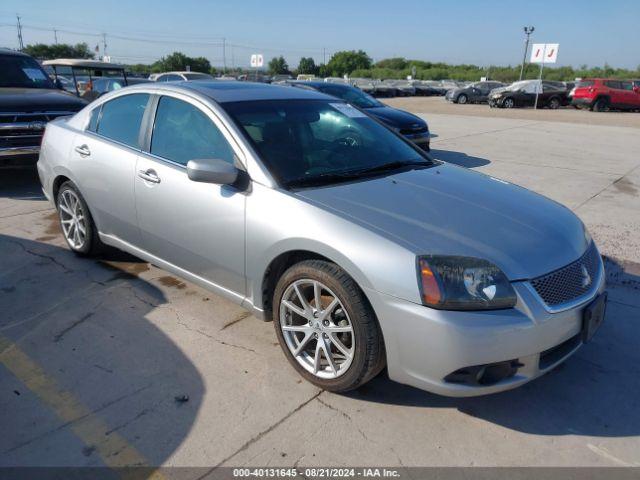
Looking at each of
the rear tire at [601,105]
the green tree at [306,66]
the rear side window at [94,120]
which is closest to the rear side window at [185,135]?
the rear side window at [94,120]

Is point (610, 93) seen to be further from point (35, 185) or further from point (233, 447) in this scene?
point (233, 447)

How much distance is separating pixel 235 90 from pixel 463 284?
2.31m

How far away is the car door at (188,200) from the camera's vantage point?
319cm

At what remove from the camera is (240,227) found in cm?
309

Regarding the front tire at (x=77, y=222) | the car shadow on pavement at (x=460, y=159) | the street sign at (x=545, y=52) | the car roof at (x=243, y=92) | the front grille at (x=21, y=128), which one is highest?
the street sign at (x=545, y=52)

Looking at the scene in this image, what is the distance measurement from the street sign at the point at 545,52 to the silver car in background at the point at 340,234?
32.3m

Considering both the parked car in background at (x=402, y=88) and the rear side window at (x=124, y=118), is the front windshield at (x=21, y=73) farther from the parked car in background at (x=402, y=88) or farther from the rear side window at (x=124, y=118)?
the parked car in background at (x=402, y=88)

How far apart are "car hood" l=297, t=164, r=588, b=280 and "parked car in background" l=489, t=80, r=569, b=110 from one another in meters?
27.6

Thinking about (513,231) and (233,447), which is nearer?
(233,447)

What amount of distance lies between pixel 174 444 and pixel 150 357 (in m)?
0.84

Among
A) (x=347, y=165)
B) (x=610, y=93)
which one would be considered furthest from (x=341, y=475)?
(x=610, y=93)

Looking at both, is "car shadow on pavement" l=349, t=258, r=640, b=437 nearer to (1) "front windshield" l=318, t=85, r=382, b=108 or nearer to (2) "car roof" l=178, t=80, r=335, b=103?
(2) "car roof" l=178, t=80, r=335, b=103

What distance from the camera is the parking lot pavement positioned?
8.11 feet

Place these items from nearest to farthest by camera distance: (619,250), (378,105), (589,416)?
(589,416) → (619,250) → (378,105)
